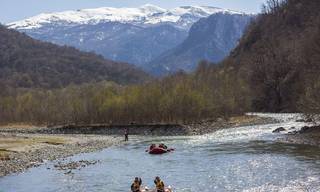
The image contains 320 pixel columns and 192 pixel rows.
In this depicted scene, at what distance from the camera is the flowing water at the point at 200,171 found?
154 feet

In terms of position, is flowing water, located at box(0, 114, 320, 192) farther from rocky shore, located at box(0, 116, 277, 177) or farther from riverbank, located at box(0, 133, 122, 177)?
rocky shore, located at box(0, 116, 277, 177)

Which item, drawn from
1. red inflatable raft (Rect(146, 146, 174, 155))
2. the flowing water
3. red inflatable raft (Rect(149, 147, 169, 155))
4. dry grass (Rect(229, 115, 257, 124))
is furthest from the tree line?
red inflatable raft (Rect(149, 147, 169, 155))

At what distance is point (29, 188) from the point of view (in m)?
49.6

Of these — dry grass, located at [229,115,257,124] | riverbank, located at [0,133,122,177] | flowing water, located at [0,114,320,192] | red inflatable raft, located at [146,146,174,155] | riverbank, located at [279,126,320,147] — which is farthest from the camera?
dry grass, located at [229,115,257,124]

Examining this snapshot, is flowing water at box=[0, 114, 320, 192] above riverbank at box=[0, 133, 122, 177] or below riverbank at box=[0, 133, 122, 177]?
above

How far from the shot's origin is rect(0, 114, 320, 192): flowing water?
46.8 metres

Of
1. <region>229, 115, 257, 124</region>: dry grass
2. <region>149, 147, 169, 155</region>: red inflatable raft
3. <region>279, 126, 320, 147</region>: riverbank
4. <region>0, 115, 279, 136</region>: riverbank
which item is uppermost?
<region>279, 126, 320, 147</region>: riverbank

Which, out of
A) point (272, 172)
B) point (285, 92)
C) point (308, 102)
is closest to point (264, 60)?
point (285, 92)

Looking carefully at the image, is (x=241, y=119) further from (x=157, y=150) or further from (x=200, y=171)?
(x=200, y=171)

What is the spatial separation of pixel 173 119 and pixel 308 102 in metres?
57.6

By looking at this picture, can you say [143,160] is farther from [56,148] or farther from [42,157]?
[56,148]

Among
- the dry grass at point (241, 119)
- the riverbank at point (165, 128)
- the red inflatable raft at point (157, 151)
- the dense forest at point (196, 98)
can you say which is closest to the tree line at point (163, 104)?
the dense forest at point (196, 98)

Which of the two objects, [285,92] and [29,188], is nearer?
[29,188]

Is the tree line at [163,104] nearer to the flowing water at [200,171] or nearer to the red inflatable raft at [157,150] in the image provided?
the flowing water at [200,171]
